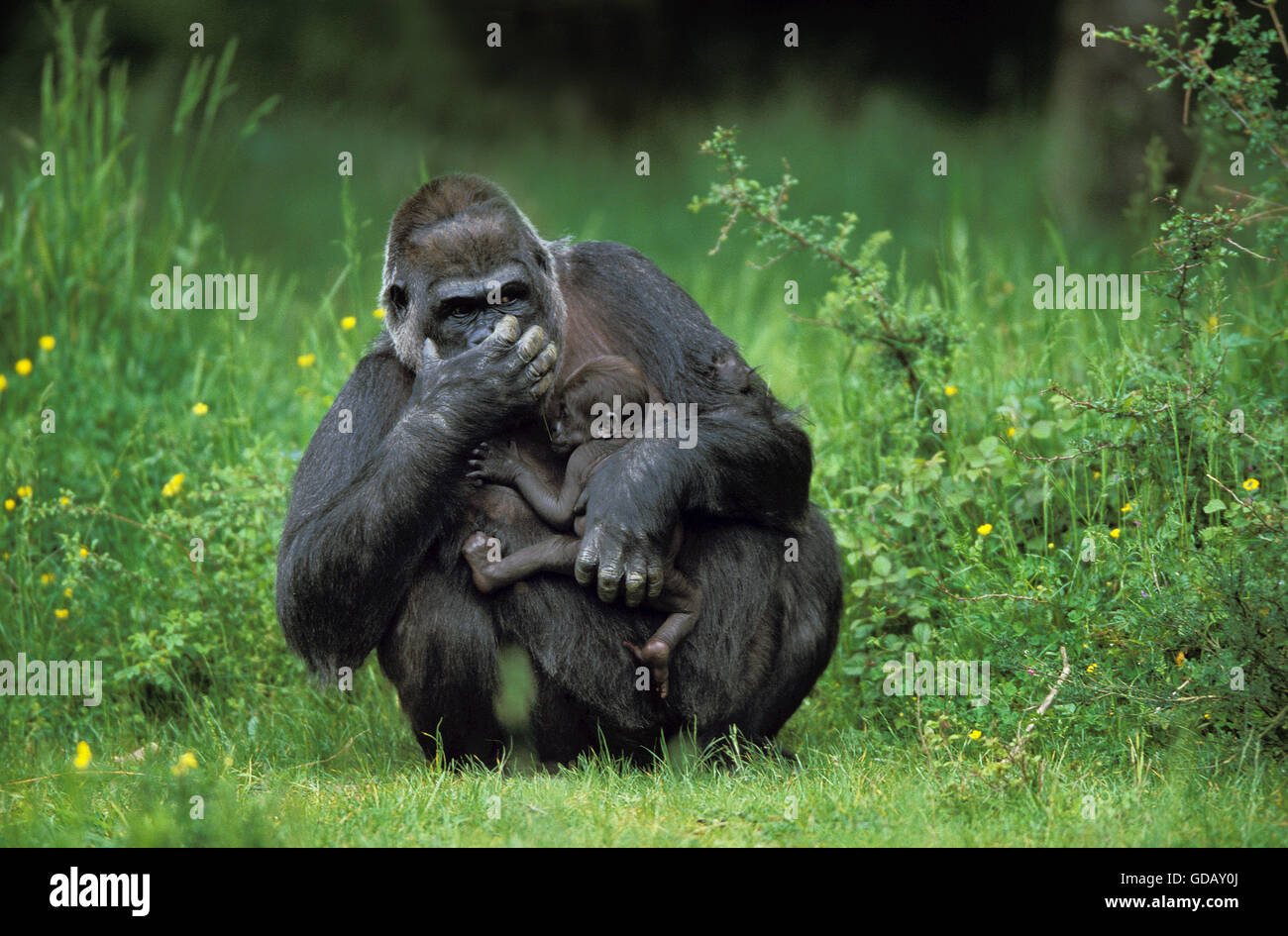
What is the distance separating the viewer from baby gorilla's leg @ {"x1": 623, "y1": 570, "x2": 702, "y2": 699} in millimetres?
4238

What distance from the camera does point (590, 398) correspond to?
428 centimetres

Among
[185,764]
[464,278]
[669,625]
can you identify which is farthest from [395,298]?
[185,764]

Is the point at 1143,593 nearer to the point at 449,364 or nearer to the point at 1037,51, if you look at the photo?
the point at 449,364

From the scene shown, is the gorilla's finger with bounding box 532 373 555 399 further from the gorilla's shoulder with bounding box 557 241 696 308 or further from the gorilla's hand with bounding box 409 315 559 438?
the gorilla's shoulder with bounding box 557 241 696 308

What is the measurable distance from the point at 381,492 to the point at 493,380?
47 cm

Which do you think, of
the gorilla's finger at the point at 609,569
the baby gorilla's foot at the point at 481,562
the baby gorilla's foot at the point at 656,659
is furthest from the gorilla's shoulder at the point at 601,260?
the baby gorilla's foot at the point at 656,659

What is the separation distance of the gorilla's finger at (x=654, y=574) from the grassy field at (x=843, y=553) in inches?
22.2

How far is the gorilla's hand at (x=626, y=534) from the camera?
13.5 feet

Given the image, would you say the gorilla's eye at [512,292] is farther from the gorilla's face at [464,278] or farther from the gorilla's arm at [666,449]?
the gorilla's arm at [666,449]

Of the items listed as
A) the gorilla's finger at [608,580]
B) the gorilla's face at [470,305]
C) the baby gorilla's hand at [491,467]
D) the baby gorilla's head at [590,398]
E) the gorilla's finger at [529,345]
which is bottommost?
the gorilla's finger at [608,580]

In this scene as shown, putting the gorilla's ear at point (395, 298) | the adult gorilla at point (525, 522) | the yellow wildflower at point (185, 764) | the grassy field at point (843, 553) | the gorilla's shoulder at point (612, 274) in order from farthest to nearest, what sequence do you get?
the gorilla's shoulder at point (612, 274), the gorilla's ear at point (395, 298), the adult gorilla at point (525, 522), the yellow wildflower at point (185, 764), the grassy field at point (843, 553)

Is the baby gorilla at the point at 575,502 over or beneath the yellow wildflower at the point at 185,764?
over

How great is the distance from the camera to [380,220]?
10.8 metres

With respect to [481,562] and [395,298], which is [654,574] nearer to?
[481,562]
